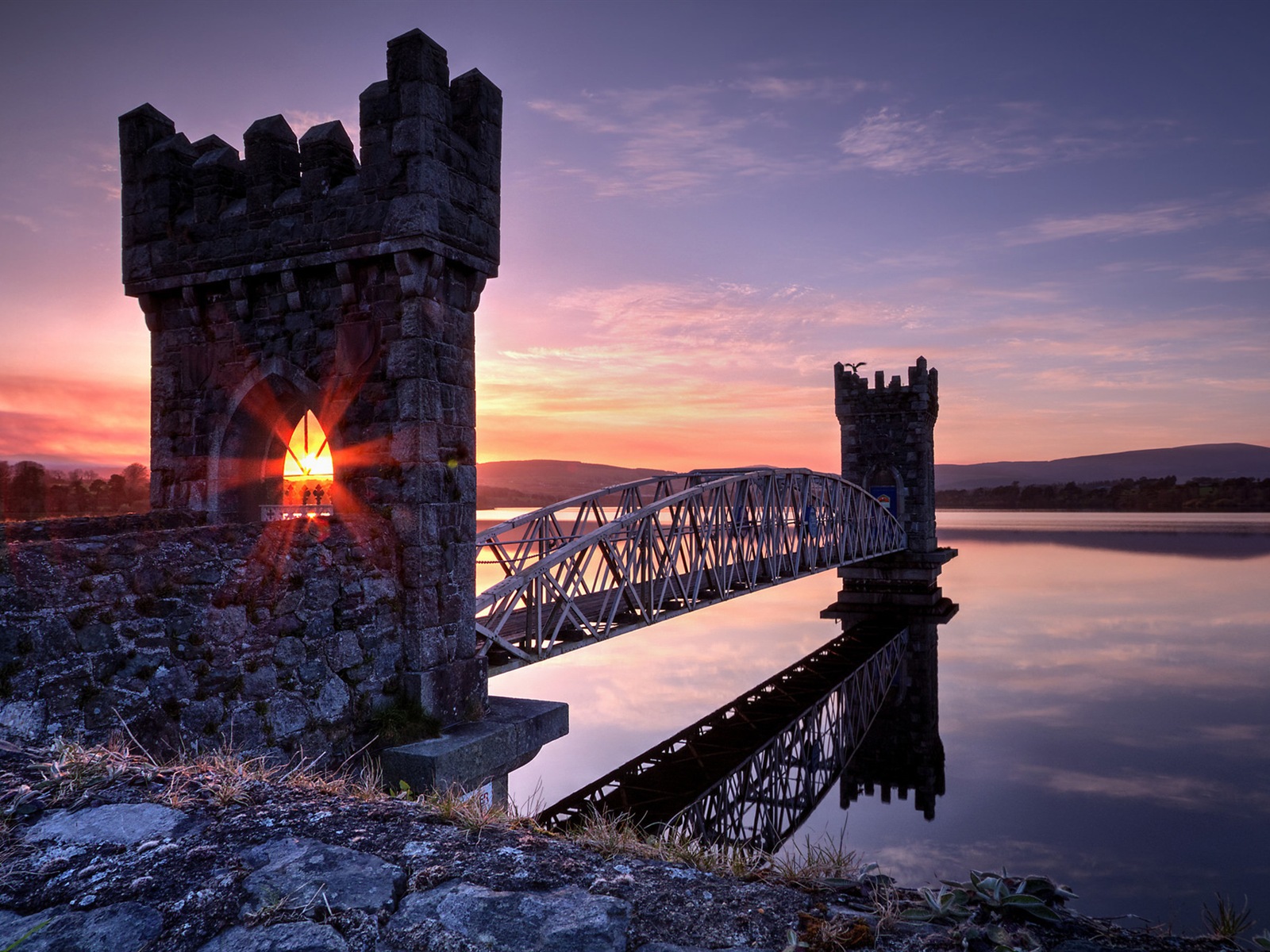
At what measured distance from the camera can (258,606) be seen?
613 centimetres

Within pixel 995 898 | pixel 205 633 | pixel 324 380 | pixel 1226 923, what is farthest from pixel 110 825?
pixel 324 380

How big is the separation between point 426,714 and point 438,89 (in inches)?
247

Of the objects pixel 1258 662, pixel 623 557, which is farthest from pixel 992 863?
pixel 1258 662

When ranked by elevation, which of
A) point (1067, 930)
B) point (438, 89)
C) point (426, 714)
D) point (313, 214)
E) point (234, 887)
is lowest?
point (426, 714)

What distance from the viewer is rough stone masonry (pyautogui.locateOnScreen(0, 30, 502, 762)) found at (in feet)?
20.5

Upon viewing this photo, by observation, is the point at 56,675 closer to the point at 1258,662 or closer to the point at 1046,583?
the point at 1258,662

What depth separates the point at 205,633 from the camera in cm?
567

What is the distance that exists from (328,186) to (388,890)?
743 centimetres

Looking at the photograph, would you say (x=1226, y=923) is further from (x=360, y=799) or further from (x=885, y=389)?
(x=885, y=389)

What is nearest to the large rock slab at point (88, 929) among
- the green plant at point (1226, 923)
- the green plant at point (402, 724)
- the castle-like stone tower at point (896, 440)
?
the green plant at point (1226, 923)

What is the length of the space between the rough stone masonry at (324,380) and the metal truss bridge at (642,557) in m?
1.64

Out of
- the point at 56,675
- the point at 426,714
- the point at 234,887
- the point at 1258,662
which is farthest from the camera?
the point at 1258,662

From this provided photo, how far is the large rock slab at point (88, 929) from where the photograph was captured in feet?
7.57

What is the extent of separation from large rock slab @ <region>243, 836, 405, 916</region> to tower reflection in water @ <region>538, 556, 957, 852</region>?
17.2ft
